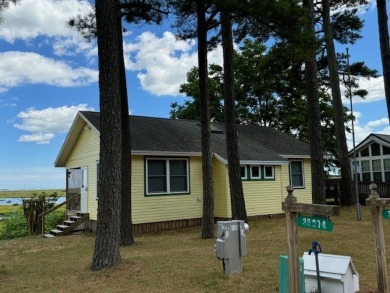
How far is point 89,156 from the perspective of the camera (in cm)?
1481

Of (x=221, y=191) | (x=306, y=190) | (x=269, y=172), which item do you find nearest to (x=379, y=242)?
(x=221, y=191)

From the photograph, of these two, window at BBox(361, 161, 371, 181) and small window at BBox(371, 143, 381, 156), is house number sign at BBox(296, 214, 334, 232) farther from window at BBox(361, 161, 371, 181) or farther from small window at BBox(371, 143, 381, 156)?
window at BBox(361, 161, 371, 181)

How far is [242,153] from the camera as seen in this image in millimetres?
15227

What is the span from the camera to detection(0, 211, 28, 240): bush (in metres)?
16.1

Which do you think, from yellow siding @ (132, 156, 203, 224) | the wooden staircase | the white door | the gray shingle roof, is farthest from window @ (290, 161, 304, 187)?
the wooden staircase

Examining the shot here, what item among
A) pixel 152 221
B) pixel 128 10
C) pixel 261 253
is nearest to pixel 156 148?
pixel 152 221

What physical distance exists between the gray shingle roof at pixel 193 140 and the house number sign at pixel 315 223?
9.11m

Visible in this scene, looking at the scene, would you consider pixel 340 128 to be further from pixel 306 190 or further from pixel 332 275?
pixel 332 275

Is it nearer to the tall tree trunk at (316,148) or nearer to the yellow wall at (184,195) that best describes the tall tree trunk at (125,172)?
the yellow wall at (184,195)

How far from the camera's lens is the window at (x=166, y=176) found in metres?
13.5

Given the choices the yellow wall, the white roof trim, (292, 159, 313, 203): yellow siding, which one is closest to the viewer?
the white roof trim

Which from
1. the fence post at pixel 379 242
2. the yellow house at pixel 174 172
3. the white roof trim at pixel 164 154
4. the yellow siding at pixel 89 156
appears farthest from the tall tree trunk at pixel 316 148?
the yellow siding at pixel 89 156

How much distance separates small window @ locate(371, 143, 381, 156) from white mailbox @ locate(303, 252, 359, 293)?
20778mm

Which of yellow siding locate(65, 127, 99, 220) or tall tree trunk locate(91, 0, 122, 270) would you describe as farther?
yellow siding locate(65, 127, 99, 220)
